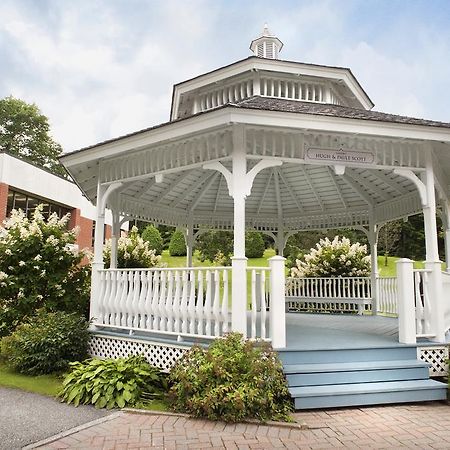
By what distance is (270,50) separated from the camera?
1094 cm

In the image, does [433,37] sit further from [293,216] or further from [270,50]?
[293,216]

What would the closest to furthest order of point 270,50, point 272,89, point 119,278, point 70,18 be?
point 119,278, point 272,89, point 70,18, point 270,50

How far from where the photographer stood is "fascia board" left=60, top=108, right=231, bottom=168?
533 cm

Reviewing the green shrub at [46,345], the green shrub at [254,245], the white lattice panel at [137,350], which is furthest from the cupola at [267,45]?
the green shrub at [254,245]

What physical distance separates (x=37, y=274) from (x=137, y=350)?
11.0 feet

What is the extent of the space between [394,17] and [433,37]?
1296mm

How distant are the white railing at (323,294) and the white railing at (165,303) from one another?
6.89 m

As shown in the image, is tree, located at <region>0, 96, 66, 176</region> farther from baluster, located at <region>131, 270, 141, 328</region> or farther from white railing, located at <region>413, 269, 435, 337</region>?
white railing, located at <region>413, 269, 435, 337</region>

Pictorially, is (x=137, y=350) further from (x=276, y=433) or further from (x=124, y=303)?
(x=276, y=433)

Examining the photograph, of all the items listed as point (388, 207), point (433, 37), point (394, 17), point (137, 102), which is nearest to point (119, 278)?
point (388, 207)

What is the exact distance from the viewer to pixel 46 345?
20.7ft

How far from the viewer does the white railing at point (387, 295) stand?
10.4m

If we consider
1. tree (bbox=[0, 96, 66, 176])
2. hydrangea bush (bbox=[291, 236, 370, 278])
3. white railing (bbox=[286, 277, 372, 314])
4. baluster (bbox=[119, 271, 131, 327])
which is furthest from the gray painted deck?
tree (bbox=[0, 96, 66, 176])

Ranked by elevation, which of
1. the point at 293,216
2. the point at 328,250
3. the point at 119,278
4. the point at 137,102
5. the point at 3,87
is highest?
the point at 3,87
